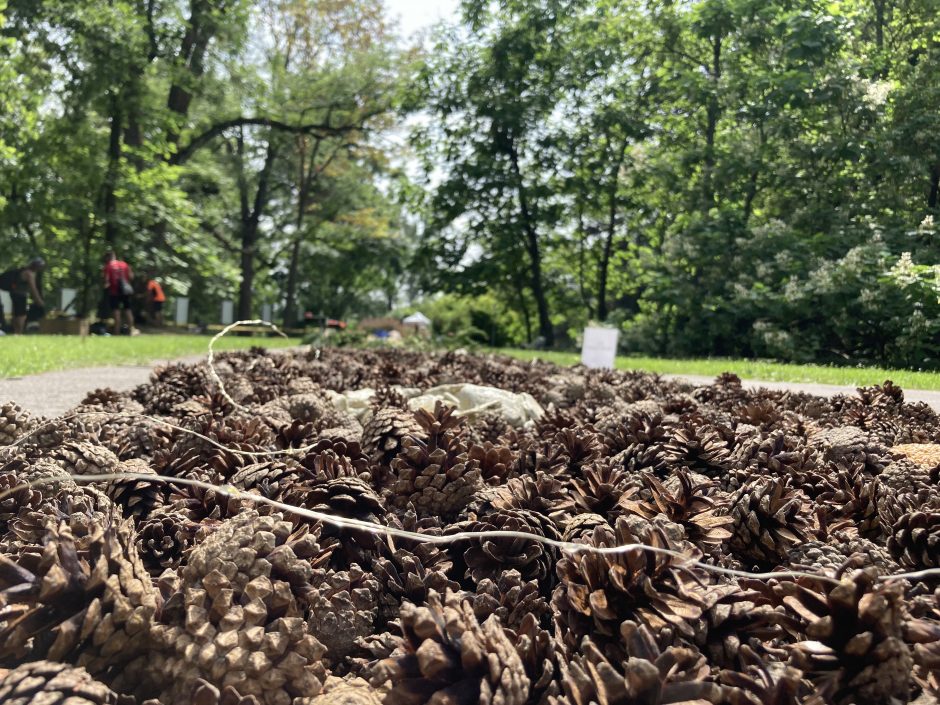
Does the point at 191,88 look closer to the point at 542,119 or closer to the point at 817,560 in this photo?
the point at 542,119

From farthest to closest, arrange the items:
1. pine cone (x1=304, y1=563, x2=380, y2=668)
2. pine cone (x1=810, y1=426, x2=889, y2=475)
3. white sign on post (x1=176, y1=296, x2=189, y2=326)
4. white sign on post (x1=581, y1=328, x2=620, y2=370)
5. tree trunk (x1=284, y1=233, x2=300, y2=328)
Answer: white sign on post (x1=176, y1=296, x2=189, y2=326) < tree trunk (x1=284, y1=233, x2=300, y2=328) < white sign on post (x1=581, y1=328, x2=620, y2=370) < pine cone (x1=810, y1=426, x2=889, y2=475) < pine cone (x1=304, y1=563, x2=380, y2=668)

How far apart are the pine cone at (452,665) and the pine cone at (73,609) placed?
12.8 inches

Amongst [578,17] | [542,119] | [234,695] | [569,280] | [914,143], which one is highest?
[578,17]

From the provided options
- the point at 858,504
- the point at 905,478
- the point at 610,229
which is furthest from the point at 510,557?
the point at 610,229

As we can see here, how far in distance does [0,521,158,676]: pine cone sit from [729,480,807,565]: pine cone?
0.99 m

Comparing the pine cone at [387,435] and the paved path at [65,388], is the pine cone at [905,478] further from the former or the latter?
the paved path at [65,388]

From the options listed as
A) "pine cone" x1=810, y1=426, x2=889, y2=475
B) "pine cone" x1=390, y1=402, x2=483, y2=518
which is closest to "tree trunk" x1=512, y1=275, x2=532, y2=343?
"pine cone" x1=810, y1=426, x2=889, y2=475

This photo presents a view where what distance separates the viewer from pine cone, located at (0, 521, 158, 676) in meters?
0.82

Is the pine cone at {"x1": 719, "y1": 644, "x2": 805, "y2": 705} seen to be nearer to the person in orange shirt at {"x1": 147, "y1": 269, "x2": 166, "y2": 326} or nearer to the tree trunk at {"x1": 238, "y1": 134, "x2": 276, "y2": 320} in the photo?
the person in orange shirt at {"x1": 147, "y1": 269, "x2": 166, "y2": 326}

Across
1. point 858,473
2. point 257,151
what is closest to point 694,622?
point 858,473

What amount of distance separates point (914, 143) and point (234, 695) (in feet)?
49.6

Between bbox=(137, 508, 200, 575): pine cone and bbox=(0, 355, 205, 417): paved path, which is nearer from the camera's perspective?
bbox=(137, 508, 200, 575): pine cone

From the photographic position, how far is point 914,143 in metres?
12.5

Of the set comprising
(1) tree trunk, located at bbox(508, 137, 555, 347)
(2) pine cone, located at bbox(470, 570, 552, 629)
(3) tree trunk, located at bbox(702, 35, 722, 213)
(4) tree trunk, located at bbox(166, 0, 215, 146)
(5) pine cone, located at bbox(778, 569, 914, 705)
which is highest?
(4) tree trunk, located at bbox(166, 0, 215, 146)
